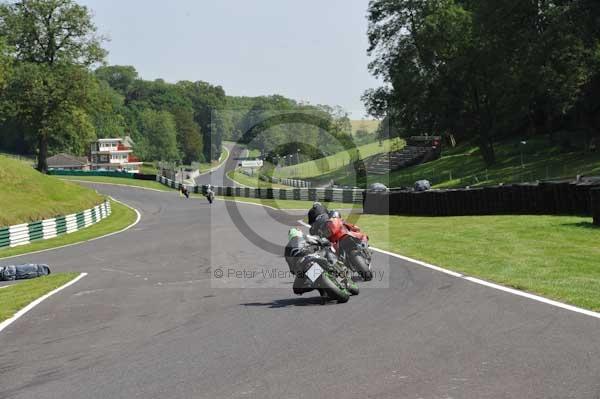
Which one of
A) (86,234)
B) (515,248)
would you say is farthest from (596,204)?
(86,234)

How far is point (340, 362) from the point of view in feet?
25.3

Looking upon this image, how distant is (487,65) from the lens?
2370 inches

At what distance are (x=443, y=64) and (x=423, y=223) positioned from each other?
38494mm

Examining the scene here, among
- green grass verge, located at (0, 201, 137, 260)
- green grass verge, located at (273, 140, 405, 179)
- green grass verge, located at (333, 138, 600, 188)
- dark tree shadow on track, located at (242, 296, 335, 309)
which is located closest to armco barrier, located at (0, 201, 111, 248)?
green grass verge, located at (0, 201, 137, 260)

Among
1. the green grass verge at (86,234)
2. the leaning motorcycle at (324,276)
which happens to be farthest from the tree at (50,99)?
the leaning motorcycle at (324,276)

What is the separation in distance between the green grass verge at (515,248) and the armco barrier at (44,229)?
16.1m

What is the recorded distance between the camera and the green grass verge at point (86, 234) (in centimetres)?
3206

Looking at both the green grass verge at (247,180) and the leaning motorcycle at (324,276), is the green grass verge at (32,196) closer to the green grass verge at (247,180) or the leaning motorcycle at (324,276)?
the leaning motorcycle at (324,276)

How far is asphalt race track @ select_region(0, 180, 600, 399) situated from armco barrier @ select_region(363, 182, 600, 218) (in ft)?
41.9

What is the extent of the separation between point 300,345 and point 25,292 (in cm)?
1003

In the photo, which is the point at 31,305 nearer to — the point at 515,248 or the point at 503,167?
the point at 515,248

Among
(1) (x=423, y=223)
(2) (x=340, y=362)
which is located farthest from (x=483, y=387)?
(1) (x=423, y=223)

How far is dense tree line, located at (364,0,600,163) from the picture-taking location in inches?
2019

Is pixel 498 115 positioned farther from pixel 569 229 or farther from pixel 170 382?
pixel 170 382
